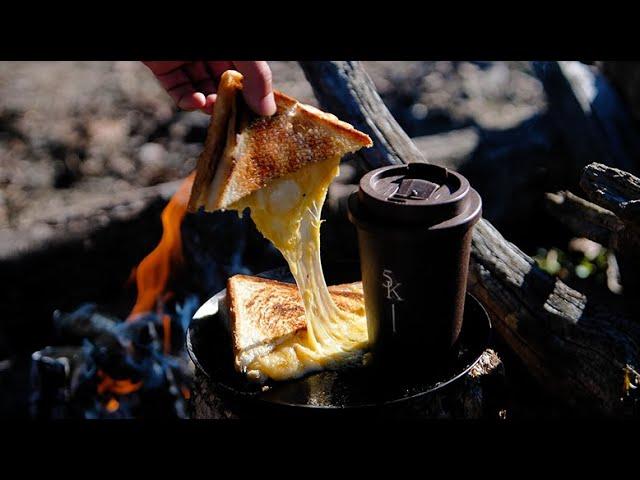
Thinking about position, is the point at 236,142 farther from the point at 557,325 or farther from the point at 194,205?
the point at 557,325

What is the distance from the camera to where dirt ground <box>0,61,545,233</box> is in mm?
6340

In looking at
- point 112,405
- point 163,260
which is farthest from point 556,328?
point 163,260

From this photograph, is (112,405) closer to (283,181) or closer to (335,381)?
(335,381)

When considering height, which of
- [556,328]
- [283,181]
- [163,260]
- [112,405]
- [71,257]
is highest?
[283,181]

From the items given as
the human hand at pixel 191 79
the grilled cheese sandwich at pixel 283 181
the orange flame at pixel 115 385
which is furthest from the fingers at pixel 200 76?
the orange flame at pixel 115 385

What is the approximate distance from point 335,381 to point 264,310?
693 mm

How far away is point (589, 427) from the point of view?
3.31 m

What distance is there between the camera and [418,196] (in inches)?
117

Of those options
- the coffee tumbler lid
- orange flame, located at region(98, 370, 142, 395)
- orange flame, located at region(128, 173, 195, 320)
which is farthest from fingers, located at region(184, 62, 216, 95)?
orange flame, located at region(98, 370, 142, 395)

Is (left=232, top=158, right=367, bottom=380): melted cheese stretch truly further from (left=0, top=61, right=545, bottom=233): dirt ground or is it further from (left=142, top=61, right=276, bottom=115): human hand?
(left=0, top=61, right=545, bottom=233): dirt ground

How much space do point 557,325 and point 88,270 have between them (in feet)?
12.3

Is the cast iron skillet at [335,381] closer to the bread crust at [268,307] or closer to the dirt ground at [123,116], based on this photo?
A: the bread crust at [268,307]

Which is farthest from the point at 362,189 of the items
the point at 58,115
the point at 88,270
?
the point at 58,115

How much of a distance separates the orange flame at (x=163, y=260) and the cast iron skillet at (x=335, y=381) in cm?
164
